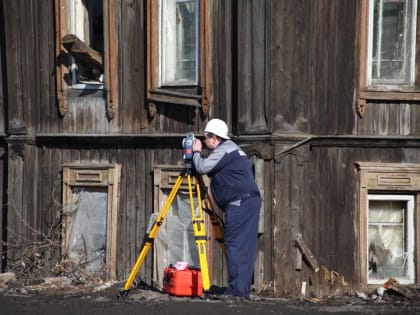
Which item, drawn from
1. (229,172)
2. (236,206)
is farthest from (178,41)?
(236,206)

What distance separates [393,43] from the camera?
42.4 feet

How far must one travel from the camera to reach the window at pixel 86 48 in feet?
45.1

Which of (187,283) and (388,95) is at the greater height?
(388,95)

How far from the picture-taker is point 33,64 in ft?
47.3

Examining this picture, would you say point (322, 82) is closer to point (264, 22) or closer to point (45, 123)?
point (264, 22)

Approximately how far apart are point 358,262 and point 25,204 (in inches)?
206

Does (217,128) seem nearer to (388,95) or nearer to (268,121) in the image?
(268,121)

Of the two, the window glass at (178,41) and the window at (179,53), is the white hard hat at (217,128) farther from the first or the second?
the window glass at (178,41)

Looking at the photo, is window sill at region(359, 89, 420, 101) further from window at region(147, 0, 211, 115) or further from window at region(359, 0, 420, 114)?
window at region(147, 0, 211, 115)

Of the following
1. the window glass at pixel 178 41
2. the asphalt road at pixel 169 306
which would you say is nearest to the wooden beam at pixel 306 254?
the asphalt road at pixel 169 306

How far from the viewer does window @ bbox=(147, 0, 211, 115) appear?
1302cm

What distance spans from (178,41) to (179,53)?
179 mm

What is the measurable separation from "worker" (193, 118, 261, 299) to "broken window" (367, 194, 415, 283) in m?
2.56

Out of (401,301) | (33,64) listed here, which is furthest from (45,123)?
(401,301)
